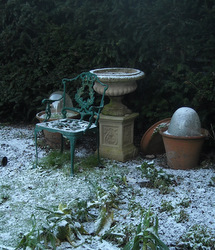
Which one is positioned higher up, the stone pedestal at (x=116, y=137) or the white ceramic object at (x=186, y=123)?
the white ceramic object at (x=186, y=123)

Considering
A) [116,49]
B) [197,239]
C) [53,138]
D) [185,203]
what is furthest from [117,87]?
[197,239]

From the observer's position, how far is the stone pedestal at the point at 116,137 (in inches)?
171

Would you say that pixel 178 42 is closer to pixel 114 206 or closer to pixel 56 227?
pixel 114 206

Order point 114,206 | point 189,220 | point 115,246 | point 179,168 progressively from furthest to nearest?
point 179,168
point 114,206
point 189,220
point 115,246

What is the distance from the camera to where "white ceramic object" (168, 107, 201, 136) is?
3.93m

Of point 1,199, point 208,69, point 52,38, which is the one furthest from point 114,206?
point 52,38

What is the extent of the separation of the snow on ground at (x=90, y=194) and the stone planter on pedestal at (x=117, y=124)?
6.3 inches

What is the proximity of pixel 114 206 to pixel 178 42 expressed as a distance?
237 cm

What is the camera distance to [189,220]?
2.87 meters

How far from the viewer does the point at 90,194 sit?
3.27 metres

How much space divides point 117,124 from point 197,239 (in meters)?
2.03

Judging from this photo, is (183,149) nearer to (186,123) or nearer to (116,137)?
(186,123)

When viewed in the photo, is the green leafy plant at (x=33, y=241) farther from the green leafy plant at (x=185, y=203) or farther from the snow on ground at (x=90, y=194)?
the green leafy plant at (x=185, y=203)

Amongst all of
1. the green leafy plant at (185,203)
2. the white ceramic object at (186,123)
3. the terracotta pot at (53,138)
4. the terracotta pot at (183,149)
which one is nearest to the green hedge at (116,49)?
the white ceramic object at (186,123)
